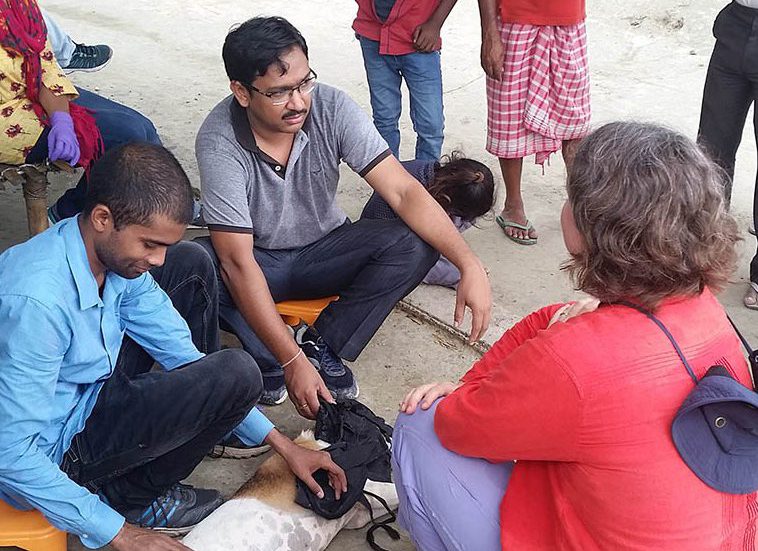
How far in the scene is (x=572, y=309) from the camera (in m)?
2.26

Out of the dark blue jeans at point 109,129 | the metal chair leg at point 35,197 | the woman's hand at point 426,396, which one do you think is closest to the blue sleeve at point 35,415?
the woman's hand at point 426,396

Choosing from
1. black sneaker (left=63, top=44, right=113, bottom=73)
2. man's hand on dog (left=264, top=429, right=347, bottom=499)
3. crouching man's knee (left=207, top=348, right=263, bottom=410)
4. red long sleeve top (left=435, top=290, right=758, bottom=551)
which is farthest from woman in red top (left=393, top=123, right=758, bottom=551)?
black sneaker (left=63, top=44, right=113, bottom=73)

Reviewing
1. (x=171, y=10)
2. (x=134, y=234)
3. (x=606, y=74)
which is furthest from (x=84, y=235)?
(x=171, y=10)

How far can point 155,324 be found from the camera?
238 cm

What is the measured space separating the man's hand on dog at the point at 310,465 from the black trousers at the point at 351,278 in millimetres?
641

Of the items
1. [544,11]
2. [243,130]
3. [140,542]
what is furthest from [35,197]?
[544,11]

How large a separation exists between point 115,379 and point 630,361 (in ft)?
4.37

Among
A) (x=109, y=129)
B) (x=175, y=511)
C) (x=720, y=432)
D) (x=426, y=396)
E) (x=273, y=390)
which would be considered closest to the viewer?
(x=720, y=432)

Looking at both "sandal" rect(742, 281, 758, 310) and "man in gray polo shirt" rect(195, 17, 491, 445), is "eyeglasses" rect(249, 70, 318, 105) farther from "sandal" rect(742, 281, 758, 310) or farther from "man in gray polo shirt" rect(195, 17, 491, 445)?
"sandal" rect(742, 281, 758, 310)

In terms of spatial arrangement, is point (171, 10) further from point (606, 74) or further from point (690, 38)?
point (690, 38)

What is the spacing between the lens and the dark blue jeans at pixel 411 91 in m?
3.99

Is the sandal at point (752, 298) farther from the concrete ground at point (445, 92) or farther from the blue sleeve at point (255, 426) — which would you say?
the blue sleeve at point (255, 426)

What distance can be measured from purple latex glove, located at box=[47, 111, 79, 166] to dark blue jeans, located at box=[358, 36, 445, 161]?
1.45 meters

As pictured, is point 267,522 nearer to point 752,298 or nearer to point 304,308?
point 304,308
